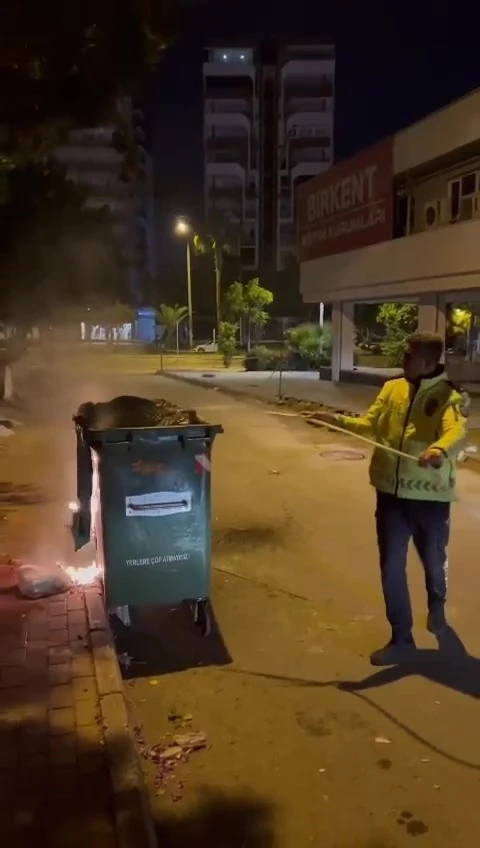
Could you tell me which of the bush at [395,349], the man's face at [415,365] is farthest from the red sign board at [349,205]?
the man's face at [415,365]

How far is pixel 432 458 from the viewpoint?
14.3ft

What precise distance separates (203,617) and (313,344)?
29.4 metres

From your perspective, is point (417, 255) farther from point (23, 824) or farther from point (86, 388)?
point (23, 824)

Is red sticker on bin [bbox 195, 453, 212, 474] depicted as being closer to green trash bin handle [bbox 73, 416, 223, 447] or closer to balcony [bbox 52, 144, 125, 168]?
green trash bin handle [bbox 73, 416, 223, 447]

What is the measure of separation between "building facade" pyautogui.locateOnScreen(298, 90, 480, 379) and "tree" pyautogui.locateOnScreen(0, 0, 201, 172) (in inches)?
512

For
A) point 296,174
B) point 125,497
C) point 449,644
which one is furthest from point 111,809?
point 296,174

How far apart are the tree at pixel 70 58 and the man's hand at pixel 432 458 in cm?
407

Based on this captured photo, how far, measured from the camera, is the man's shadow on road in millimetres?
4531

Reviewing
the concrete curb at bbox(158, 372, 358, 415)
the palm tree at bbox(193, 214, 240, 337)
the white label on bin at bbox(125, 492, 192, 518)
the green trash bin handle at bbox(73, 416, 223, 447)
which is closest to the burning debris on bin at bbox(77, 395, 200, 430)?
the green trash bin handle at bbox(73, 416, 223, 447)

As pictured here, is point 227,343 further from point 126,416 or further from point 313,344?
point 126,416

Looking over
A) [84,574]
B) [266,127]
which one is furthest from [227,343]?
[266,127]

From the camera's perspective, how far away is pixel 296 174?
86.6 m

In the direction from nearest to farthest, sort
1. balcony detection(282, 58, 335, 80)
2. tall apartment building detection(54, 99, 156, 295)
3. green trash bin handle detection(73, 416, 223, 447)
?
green trash bin handle detection(73, 416, 223, 447) → tall apartment building detection(54, 99, 156, 295) → balcony detection(282, 58, 335, 80)

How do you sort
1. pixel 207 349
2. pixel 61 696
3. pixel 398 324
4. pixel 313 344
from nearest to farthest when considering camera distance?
pixel 61 696, pixel 398 324, pixel 313 344, pixel 207 349
